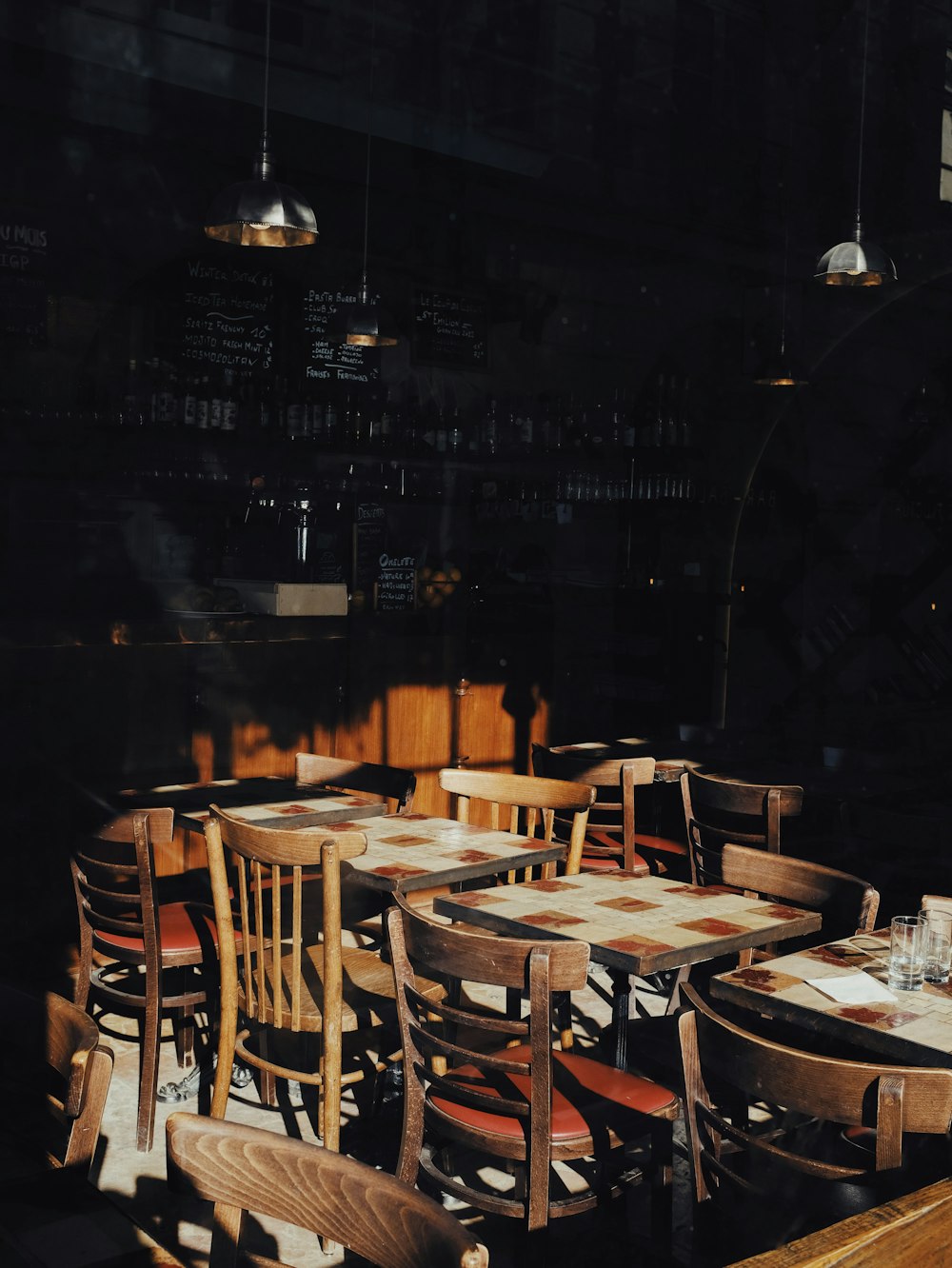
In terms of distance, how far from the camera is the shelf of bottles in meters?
6.11

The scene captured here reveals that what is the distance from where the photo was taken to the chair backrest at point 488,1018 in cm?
230

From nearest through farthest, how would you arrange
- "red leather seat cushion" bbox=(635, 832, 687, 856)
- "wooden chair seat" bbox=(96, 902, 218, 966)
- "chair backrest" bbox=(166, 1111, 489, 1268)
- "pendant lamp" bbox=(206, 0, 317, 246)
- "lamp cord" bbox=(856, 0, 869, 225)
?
1. "chair backrest" bbox=(166, 1111, 489, 1268)
2. "wooden chair seat" bbox=(96, 902, 218, 966)
3. "pendant lamp" bbox=(206, 0, 317, 246)
4. "red leather seat cushion" bbox=(635, 832, 687, 856)
5. "lamp cord" bbox=(856, 0, 869, 225)

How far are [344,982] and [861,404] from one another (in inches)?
193

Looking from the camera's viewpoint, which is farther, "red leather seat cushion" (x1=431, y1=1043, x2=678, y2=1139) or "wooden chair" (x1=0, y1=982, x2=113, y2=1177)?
"red leather seat cushion" (x1=431, y1=1043, x2=678, y2=1139)

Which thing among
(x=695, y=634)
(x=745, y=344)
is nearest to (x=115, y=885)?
(x=695, y=634)

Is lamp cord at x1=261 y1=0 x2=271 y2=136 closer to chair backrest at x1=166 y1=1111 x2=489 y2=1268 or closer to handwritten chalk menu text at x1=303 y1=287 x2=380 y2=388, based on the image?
handwritten chalk menu text at x1=303 y1=287 x2=380 y2=388

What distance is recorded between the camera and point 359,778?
4.55 metres

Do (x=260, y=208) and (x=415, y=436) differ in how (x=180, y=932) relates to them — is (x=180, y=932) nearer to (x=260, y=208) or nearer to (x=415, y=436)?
(x=260, y=208)

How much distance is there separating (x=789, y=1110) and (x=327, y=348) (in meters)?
5.22

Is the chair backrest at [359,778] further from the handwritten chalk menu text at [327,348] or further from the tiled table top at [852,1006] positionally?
the handwritten chalk menu text at [327,348]

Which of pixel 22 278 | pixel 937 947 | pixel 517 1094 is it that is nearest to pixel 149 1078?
pixel 517 1094

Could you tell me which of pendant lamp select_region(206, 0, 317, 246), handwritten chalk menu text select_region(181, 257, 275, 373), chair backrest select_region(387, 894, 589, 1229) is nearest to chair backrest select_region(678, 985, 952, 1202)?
chair backrest select_region(387, 894, 589, 1229)

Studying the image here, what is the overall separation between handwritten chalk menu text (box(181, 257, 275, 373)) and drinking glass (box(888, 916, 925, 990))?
462 cm

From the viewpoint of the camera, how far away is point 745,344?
7.71 metres
